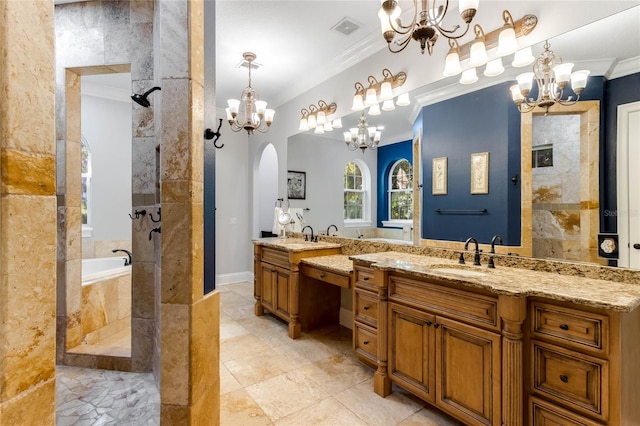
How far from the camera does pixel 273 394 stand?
2096 mm

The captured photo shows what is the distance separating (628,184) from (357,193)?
201 cm

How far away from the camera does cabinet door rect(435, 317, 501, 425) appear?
1.53m

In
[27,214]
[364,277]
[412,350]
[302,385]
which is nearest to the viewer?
[27,214]

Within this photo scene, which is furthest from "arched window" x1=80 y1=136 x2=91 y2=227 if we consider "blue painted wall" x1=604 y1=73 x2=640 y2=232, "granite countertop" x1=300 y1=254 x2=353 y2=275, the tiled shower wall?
"blue painted wall" x1=604 y1=73 x2=640 y2=232

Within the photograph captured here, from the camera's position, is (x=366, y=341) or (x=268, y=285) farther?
(x=268, y=285)

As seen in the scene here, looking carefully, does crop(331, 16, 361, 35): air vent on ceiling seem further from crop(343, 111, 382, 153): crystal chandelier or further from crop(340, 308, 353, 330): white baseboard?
crop(340, 308, 353, 330): white baseboard

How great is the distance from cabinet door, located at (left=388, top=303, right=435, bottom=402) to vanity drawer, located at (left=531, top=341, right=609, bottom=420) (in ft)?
1.73

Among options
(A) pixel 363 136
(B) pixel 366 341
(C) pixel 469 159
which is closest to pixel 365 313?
(B) pixel 366 341

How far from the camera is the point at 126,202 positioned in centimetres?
437

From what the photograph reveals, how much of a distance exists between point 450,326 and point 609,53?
67.8 inches

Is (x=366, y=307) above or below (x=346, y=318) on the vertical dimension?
above

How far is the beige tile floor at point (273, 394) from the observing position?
5.94ft

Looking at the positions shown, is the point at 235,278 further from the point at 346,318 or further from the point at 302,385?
the point at 302,385

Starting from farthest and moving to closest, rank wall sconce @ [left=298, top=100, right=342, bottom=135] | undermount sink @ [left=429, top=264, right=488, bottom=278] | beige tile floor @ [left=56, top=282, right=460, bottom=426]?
wall sconce @ [left=298, top=100, right=342, bottom=135] < undermount sink @ [left=429, top=264, right=488, bottom=278] < beige tile floor @ [left=56, top=282, right=460, bottom=426]
